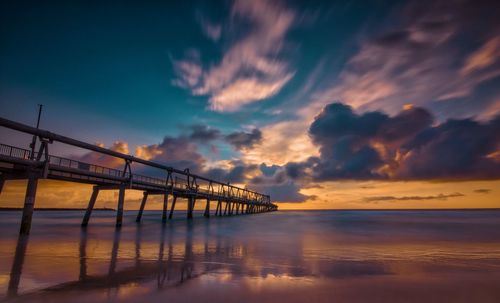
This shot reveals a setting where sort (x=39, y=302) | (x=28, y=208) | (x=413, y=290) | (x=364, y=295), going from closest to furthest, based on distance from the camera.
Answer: (x=39, y=302)
(x=364, y=295)
(x=413, y=290)
(x=28, y=208)

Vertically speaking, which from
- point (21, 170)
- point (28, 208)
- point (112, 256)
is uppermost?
point (21, 170)

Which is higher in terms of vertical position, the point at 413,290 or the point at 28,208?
the point at 28,208

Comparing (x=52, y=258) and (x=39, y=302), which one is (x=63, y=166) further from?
(x=39, y=302)

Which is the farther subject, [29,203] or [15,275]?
[29,203]

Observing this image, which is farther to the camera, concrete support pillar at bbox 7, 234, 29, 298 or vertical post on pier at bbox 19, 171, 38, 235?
vertical post on pier at bbox 19, 171, 38, 235

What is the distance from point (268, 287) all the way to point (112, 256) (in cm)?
742

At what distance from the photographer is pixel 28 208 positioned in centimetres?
1923

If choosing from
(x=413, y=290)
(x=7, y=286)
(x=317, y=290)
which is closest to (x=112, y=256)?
(x=7, y=286)

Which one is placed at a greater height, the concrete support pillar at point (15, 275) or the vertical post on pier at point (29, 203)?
the vertical post on pier at point (29, 203)

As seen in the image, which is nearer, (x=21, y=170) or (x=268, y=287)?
(x=268, y=287)

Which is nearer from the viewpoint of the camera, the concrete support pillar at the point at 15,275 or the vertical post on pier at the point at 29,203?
the concrete support pillar at the point at 15,275

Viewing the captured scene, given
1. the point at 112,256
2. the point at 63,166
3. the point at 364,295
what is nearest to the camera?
the point at 364,295

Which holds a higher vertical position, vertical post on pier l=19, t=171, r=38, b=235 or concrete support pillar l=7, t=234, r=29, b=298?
vertical post on pier l=19, t=171, r=38, b=235

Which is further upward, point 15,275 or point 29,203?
point 29,203
